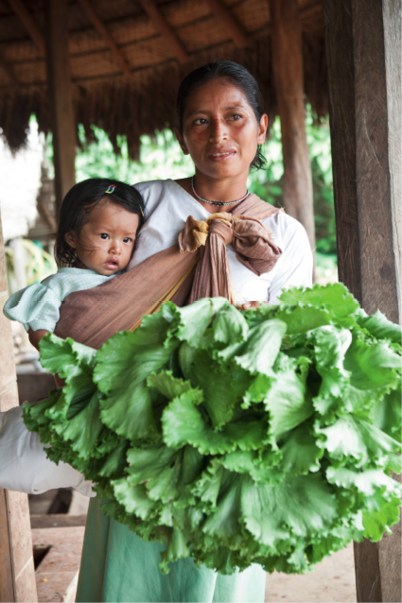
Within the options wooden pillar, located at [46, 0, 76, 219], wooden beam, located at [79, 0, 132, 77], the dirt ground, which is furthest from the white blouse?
wooden beam, located at [79, 0, 132, 77]

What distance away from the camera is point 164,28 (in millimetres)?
4383

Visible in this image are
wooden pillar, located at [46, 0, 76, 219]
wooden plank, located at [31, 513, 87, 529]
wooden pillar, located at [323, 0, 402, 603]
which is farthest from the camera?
wooden pillar, located at [46, 0, 76, 219]

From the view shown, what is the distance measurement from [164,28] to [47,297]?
3.58 meters

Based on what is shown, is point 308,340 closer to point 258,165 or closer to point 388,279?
point 388,279

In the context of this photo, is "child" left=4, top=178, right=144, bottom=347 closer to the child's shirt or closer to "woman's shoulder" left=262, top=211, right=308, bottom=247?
the child's shirt

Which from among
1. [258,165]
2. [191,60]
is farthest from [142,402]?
[191,60]

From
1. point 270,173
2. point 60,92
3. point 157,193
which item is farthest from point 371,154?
point 270,173

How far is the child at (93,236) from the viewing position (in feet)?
5.29

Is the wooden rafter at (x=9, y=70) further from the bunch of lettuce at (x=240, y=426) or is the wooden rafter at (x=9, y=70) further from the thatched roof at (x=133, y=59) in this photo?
the bunch of lettuce at (x=240, y=426)

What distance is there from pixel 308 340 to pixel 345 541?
0.39m

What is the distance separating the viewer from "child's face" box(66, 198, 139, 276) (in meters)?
1.66

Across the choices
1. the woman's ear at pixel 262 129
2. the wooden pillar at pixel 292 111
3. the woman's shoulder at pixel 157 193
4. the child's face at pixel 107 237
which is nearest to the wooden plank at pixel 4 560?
the child's face at pixel 107 237

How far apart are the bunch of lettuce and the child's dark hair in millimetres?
736

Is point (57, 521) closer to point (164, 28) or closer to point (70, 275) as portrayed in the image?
point (70, 275)
